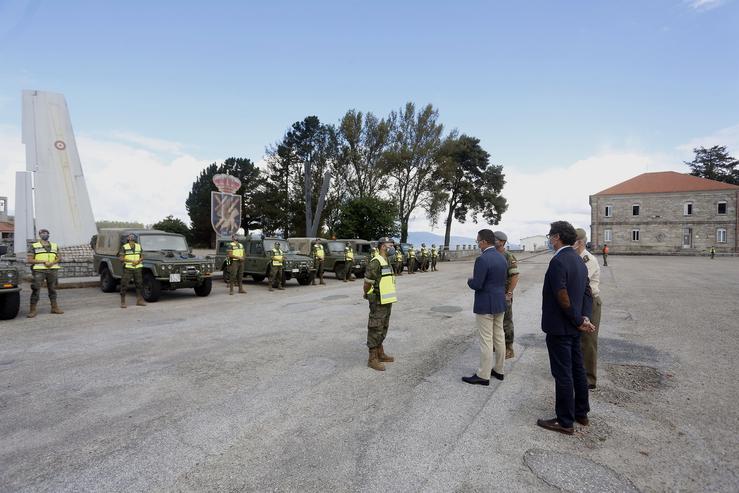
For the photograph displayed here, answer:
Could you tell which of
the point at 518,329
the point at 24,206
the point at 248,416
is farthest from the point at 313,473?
the point at 24,206

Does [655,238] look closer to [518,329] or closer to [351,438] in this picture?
[518,329]

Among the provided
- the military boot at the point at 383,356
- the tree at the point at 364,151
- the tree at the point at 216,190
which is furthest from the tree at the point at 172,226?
the military boot at the point at 383,356

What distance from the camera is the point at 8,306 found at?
8727 millimetres

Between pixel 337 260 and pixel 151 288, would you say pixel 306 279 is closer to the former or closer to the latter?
pixel 337 260

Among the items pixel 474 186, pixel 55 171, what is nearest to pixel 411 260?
pixel 55 171

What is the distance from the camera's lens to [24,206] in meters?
22.3

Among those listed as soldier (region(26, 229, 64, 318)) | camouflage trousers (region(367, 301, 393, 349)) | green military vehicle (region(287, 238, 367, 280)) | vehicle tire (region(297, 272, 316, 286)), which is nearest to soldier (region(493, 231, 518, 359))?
camouflage trousers (region(367, 301, 393, 349))

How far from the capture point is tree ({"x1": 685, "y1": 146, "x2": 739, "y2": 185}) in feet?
226

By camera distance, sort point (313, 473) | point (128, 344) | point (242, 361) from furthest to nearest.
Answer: point (128, 344) → point (242, 361) → point (313, 473)

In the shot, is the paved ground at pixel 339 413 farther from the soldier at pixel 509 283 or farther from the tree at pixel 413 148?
the tree at pixel 413 148

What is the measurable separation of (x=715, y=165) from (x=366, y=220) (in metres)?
67.2

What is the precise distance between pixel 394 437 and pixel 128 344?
5033 millimetres

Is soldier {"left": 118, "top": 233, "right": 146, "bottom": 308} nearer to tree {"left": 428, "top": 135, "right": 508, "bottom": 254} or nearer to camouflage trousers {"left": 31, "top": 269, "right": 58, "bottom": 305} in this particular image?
camouflage trousers {"left": 31, "top": 269, "right": 58, "bottom": 305}

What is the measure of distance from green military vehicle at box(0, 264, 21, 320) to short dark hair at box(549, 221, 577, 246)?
978cm
